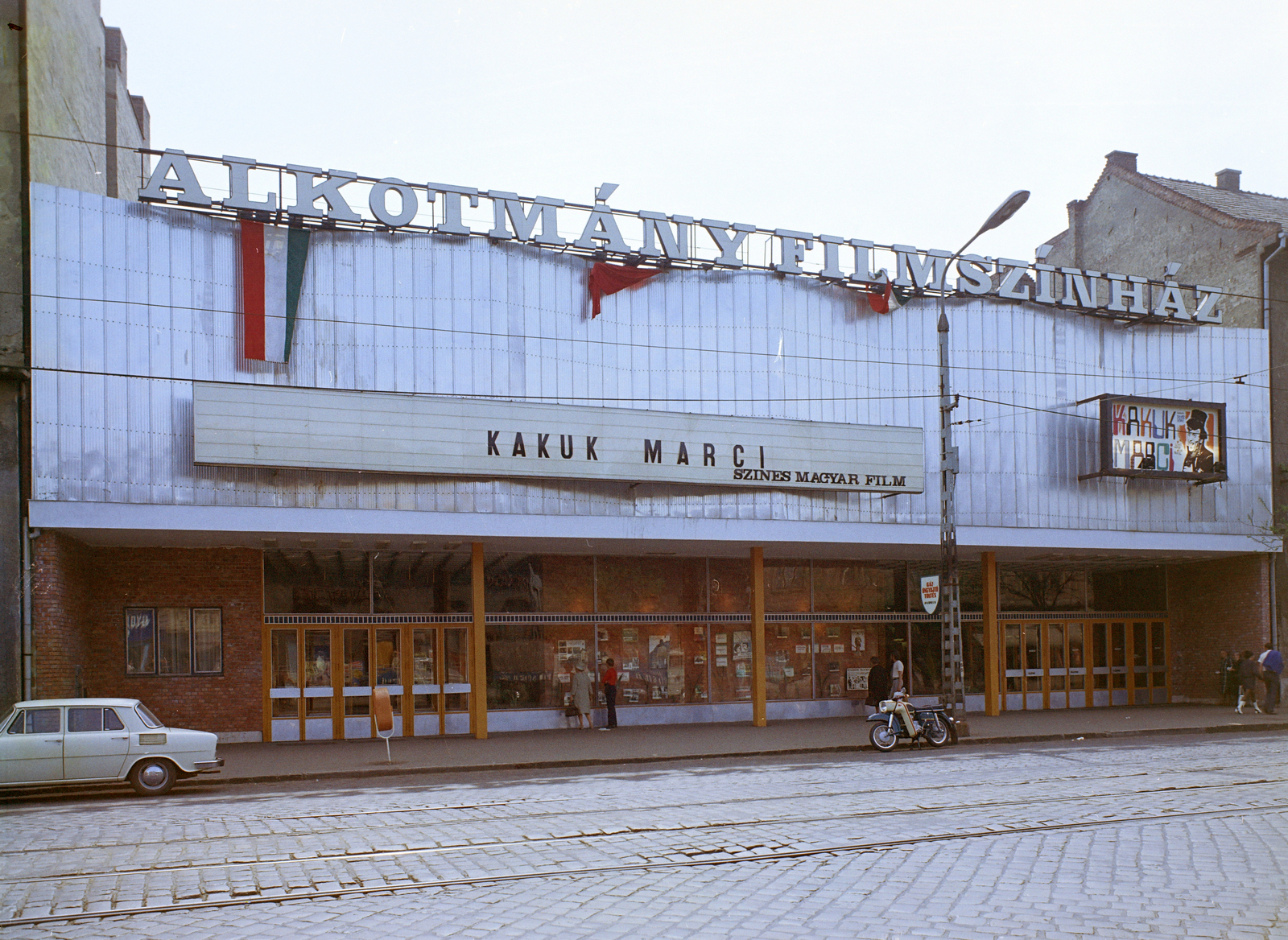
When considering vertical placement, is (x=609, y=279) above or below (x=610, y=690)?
above

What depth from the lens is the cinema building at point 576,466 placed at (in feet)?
65.3

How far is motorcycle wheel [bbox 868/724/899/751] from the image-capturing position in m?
20.3

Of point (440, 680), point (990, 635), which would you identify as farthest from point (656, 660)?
point (990, 635)

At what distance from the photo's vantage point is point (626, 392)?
76.1 feet

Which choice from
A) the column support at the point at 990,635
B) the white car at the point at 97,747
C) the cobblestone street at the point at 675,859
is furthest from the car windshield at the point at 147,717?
the column support at the point at 990,635

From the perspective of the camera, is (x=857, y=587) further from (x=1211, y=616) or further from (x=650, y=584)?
(x=1211, y=616)

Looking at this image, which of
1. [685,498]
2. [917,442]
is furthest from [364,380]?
[917,442]

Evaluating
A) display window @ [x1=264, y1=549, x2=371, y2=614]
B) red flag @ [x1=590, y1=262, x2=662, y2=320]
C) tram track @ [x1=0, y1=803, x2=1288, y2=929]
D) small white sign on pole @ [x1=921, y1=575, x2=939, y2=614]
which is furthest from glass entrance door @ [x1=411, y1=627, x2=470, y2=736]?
tram track @ [x1=0, y1=803, x2=1288, y2=929]

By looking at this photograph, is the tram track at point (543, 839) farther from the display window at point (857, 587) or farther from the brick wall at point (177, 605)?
the display window at point (857, 587)

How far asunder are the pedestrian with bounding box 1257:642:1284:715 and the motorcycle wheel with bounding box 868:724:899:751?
40.1ft

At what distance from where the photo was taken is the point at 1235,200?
34.9 meters

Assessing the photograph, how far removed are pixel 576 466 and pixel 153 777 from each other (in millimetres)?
9722

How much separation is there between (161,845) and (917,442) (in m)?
18.8

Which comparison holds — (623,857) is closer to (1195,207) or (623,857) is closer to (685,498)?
(685,498)
